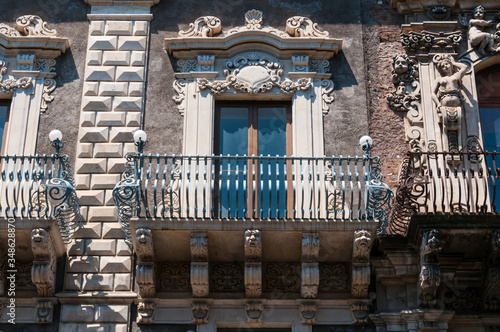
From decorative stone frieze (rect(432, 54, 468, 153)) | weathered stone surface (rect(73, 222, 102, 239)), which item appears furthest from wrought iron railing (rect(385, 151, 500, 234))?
weathered stone surface (rect(73, 222, 102, 239))

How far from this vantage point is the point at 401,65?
542 inches

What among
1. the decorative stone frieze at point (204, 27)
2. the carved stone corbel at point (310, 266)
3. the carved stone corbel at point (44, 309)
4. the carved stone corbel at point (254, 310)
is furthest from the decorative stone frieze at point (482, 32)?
the carved stone corbel at point (44, 309)

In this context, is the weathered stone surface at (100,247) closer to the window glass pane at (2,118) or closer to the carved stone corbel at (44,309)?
the carved stone corbel at (44,309)

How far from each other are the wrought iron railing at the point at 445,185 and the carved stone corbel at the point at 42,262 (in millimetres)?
4259

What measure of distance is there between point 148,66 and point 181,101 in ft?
2.73

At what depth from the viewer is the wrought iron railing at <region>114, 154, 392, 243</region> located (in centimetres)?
1180

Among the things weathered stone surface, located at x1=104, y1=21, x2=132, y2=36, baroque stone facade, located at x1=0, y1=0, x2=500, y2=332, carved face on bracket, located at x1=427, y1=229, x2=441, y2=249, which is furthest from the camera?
weathered stone surface, located at x1=104, y1=21, x2=132, y2=36

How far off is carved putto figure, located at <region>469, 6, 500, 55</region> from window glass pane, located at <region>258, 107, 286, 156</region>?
297cm

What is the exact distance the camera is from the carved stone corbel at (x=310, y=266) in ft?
38.2

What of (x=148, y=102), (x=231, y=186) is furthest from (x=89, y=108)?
(x=231, y=186)

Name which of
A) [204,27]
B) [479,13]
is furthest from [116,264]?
[479,13]

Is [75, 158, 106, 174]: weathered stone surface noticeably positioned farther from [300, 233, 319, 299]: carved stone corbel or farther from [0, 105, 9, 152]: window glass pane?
[300, 233, 319, 299]: carved stone corbel

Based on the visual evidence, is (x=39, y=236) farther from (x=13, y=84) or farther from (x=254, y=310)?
(x=13, y=84)

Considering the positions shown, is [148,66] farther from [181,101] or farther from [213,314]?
[213,314]
